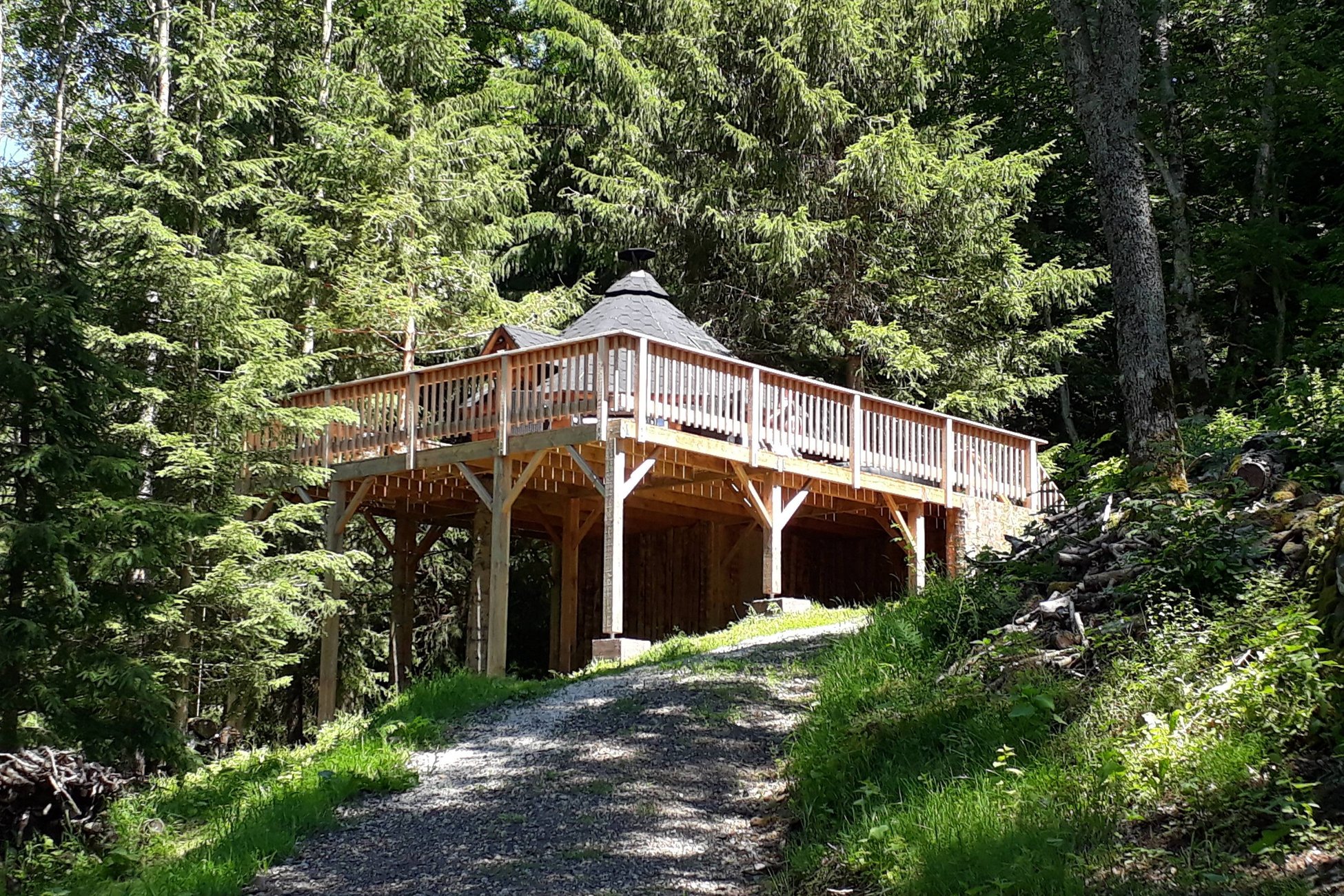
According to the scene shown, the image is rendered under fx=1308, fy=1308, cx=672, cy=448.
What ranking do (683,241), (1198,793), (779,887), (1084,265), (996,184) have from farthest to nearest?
(1084,265), (683,241), (996,184), (779,887), (1198,793)

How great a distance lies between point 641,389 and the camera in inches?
524

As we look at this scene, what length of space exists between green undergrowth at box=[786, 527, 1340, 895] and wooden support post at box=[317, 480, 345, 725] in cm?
→ 920

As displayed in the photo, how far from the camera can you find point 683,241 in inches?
856

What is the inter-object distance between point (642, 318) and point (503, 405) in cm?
279

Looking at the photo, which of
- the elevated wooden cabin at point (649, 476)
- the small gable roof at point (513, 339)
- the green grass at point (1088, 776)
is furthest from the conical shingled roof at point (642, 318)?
the green grass at point (1088, 776)

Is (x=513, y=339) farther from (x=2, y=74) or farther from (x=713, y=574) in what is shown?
(x=2, y=74)

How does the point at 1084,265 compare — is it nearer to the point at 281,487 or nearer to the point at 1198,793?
the point at 281,487

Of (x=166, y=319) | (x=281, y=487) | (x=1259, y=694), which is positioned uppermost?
(x=166, y=319)

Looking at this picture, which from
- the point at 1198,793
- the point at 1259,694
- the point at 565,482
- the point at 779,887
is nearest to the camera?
the point at 1198,793

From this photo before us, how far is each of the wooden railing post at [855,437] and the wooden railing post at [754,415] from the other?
148 centimetres

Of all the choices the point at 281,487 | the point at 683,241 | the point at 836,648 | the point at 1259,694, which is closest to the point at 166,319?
the point at 281,487

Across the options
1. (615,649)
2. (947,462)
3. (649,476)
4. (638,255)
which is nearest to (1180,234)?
(947,462)

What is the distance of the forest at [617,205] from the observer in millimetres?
14164

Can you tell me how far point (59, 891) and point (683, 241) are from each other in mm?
16627
